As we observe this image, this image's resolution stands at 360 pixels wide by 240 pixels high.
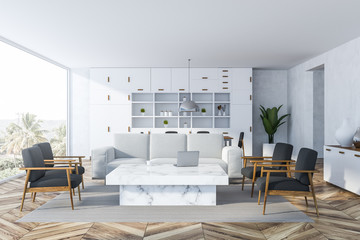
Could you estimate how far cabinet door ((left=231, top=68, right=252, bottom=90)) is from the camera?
29.3 feet

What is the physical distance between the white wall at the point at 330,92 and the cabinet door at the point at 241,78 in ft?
4.45

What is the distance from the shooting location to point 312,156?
12.3 ft

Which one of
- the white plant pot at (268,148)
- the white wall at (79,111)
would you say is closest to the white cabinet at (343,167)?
the white plant pot at (268,148)

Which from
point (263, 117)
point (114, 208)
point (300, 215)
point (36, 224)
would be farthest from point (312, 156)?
point (263, 117)

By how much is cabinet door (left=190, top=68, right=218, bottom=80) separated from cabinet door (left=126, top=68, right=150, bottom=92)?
1267mm

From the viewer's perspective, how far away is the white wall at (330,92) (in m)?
5.85

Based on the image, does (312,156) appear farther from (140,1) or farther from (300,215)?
(140,1)

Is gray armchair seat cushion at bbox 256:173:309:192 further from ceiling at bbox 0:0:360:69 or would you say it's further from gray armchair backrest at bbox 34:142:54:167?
gray armchair backrest at bbox 34:142:54:167

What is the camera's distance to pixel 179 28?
5.14 meters

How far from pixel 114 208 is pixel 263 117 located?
252 inches

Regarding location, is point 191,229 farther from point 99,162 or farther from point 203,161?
point 99,162

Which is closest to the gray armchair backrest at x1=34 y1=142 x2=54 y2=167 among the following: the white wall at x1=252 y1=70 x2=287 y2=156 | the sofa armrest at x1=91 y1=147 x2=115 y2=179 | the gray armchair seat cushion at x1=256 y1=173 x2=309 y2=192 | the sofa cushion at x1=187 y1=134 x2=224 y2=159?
the sofa armrest at x1=91 y1=147 x2=115 y2=179

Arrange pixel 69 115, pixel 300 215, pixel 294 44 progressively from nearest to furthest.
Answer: pixel 300 215 < pixel 294 44 < pixel 69 115

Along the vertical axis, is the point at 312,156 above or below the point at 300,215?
above
